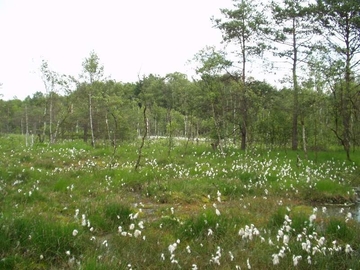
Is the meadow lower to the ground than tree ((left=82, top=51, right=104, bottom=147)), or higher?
lower

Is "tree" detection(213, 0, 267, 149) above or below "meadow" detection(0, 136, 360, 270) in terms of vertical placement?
above

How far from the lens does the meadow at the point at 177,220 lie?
4.97 meters

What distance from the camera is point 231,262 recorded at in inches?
197

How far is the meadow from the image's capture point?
4.97 meters

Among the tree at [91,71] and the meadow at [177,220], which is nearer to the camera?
the meadow at [177,220]

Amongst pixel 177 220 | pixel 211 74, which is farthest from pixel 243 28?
pixel 177 220

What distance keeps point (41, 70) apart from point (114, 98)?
30.2ft

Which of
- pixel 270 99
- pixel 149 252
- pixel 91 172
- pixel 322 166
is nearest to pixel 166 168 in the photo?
pixel 91 172

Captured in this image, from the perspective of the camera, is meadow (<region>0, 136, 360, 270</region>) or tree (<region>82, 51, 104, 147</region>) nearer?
meadow (<region>0, 136, 360, 270</region>)

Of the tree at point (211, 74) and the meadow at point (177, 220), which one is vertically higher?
the tree at point (211, 74)

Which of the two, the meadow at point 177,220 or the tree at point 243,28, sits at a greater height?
the tree at point 243,28

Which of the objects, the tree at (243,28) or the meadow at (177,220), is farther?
the tree at (243,28)

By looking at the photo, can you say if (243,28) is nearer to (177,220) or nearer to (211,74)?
(211,74)

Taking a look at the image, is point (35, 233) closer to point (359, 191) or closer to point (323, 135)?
point (359, 191)
